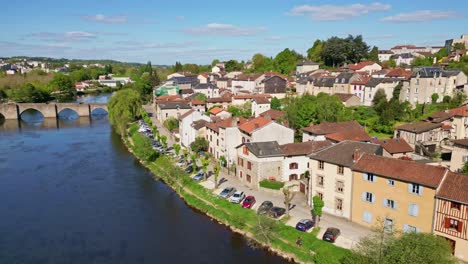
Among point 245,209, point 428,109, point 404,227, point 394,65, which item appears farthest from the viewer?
point 394,65

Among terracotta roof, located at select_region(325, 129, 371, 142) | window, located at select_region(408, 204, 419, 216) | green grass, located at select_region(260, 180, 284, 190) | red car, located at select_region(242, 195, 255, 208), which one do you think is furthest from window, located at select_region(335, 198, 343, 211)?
terracotta roof, located at select_region(325, 129, 371, 142)

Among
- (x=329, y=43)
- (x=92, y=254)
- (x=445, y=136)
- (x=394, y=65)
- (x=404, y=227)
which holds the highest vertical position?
(x=329, y=43)

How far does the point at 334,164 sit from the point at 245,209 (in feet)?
25.5

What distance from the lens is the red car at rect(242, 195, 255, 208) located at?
29.3 metres

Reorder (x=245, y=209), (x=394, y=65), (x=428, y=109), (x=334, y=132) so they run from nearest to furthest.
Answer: (x=245, y=209) → (x=334, y=132) → (x=428, y=109) → (x=394, y=65)

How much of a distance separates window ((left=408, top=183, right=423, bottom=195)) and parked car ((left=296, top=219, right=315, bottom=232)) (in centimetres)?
677

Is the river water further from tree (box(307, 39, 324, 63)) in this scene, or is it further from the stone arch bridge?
tree (box(307, 39, 324, 63))

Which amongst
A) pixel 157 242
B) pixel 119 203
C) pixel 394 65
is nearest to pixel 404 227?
pixel 157 242

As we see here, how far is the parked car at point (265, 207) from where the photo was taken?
27575 mm

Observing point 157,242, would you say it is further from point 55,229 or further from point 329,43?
point 329,43

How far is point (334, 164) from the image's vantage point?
27.0m

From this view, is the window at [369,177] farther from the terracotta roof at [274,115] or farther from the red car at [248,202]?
the terracotta roof at [274,115]

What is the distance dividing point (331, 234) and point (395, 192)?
195 inches

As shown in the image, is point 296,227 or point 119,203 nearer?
point 296,227
